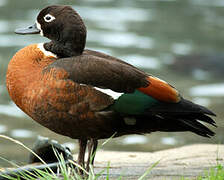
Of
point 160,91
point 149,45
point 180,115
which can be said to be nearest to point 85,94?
point 160,91

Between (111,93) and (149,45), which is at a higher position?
(149,45)

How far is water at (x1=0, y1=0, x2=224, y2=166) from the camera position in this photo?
8.18 metres

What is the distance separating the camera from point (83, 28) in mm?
5008

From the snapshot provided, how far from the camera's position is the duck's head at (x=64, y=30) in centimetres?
498

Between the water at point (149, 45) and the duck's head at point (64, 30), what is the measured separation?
8.48ft

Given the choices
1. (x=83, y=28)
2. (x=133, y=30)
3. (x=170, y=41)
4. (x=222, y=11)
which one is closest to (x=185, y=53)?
(x=170, y=41)

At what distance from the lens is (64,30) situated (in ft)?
16.4

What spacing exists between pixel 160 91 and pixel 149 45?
290 inches

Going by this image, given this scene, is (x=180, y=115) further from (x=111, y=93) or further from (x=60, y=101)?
(x=60, y=101)

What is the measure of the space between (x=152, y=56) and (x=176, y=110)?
270 inches

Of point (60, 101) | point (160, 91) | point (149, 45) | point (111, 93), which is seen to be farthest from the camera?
point (149, 45)

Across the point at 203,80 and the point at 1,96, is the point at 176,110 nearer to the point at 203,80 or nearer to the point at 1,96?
the point at 1,96

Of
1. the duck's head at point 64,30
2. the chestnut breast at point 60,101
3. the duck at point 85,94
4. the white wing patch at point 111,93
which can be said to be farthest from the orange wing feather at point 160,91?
the duck's head at point 64,30

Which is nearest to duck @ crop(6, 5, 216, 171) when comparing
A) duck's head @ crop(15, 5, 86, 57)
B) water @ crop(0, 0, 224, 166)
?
duck's head @ crop(15, 5, 86, 57)
